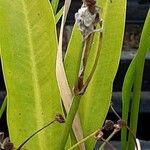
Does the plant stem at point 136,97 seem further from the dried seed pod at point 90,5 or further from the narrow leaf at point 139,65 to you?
the dried seed pod at point 90,5

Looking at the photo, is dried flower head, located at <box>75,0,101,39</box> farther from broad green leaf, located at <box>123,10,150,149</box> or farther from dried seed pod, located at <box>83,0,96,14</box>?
broad green leaf, located at <box>123,10,150,149</box>

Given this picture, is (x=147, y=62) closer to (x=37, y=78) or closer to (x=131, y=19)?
(x=131, y=19)

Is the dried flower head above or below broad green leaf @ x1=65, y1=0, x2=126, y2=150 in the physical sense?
above

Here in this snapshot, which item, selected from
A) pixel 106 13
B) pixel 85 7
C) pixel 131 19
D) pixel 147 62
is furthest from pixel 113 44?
pixel 131 19

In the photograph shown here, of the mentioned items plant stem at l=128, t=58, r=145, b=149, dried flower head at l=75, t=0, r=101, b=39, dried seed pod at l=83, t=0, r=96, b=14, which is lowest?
plant stem at l=128, t=58, r=145, b=149

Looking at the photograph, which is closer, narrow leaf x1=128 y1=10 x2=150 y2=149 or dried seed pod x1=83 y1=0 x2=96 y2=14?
dried seed pod x1=83 y1=0 x2=96 y2=14

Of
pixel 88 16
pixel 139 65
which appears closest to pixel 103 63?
pixel 139 65

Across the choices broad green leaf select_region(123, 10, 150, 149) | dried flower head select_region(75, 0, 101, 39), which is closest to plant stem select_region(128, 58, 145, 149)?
broad green leaf select_region(123, 10, 150, 149)
